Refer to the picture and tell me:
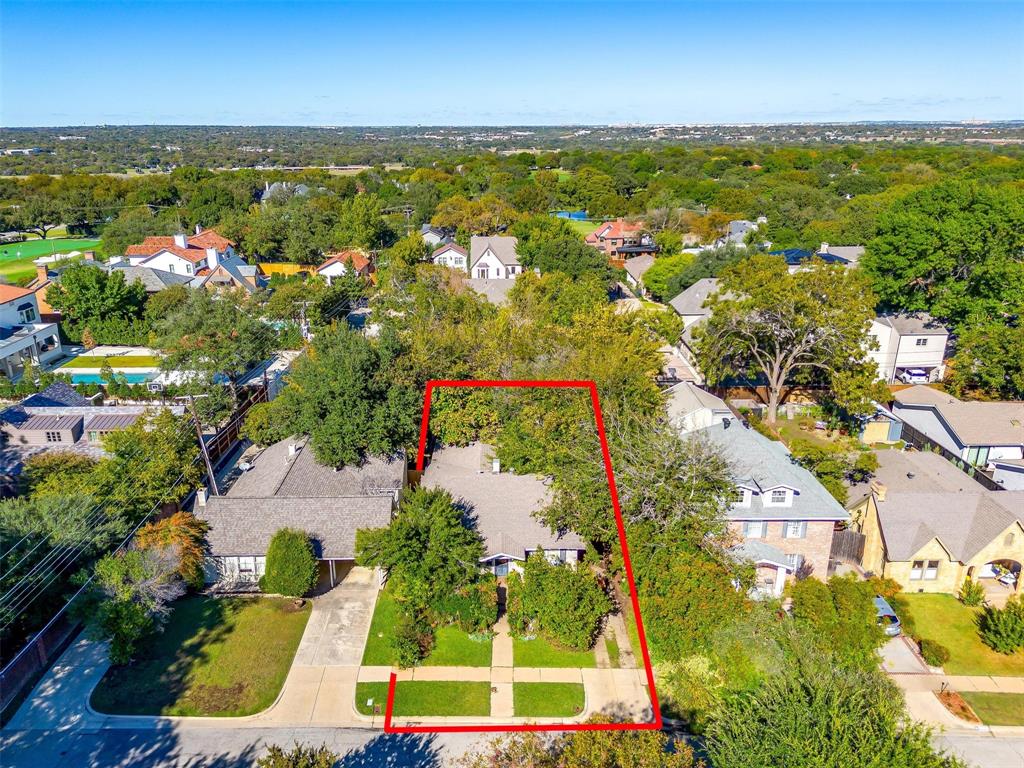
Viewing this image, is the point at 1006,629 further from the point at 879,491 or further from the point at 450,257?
the point at 450,257

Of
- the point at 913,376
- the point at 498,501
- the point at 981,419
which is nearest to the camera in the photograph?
the point at 498,501

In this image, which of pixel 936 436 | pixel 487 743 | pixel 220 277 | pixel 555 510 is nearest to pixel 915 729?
pixel 487 743

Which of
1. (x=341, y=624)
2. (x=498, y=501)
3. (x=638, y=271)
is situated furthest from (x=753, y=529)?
(x=638, y=271)

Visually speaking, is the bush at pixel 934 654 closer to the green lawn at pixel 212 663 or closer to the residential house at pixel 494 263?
the green lawn at pixel 212 663

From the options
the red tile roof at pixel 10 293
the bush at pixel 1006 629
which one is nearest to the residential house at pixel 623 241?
the red tile roof at pixel 10 293

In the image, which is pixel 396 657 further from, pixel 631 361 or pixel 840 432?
pixel 840 432

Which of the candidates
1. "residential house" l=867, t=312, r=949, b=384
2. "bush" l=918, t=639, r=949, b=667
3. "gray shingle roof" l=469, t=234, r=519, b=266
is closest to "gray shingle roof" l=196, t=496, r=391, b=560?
"bush" l=918, t=639, r=949, b=667

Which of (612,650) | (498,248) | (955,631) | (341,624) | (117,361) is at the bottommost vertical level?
(955,631)

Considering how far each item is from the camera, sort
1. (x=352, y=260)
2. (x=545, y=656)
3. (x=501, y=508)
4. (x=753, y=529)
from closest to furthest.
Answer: (x=545, y=656) < (x=753, y=529) < (x=501, y=508) < (x=352, y=260)

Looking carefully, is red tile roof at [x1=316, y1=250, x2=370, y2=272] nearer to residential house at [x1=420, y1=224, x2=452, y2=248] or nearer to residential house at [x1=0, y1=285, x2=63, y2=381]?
residential house at [x1=420, y1=224, x2=452, y2=248]
